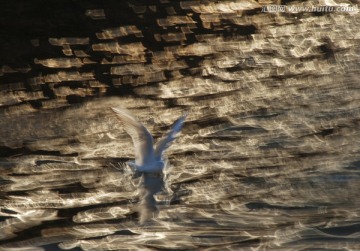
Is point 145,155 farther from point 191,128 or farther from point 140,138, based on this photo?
point 191,128

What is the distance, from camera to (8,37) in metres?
17.5

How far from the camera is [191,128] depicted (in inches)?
527

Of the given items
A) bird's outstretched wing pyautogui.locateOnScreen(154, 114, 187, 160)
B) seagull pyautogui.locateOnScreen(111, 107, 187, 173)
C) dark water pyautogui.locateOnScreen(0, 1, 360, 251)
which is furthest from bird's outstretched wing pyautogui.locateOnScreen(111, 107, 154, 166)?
dark water pyautogui.locateOnScreen(0, 1, 360, 251)

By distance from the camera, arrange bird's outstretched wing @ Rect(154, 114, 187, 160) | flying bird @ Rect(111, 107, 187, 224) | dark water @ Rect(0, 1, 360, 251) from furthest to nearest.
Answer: bird's outstretched wing @ Rect(154, 114, 187, 160)
flying bird @ Rect(111, 107, 187, 224)
dark water @ Rect(0, 1, 360, 251)

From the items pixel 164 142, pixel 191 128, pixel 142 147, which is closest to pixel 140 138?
pixel 142 147

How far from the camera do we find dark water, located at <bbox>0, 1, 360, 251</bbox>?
10.3 m

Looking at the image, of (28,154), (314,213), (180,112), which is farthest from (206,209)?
(180,112)

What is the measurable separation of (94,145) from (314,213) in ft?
11.0

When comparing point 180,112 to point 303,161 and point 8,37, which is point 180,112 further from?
point 8,37

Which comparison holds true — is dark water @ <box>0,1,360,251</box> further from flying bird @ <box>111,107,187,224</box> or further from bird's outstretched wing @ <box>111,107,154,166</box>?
bird's outstretched wing @ <box>111,107,154,166</box>

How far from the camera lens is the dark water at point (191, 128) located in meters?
10.3

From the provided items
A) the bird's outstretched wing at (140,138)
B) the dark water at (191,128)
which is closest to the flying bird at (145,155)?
the bird's outstretched wing at (140,138)

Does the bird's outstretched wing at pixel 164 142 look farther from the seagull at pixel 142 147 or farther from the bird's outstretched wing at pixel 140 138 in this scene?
the bird's outstretched wing at pixel 140 138

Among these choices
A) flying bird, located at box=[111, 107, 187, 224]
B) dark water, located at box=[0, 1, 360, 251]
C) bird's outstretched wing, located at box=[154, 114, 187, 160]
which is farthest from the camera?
bird's outstretched wing, located at box=[154, 114, 187, 160]
